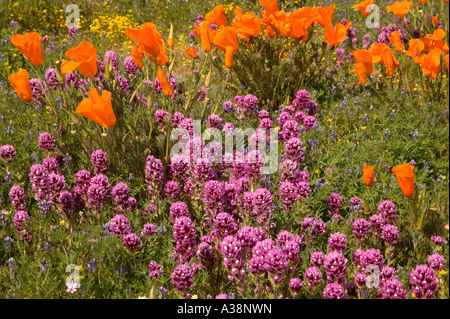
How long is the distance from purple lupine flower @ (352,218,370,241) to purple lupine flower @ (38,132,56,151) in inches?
91.3

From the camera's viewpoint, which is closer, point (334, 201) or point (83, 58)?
point (83, 58)

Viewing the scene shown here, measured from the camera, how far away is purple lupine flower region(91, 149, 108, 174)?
11.7ft

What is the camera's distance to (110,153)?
3.68 meters

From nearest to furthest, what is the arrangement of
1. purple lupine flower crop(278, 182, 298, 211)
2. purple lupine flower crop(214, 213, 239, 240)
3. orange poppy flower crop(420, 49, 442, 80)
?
purple lupine flower crop(214, 213, 239, 240), purple lupine flower crop(278, 182, 298, 211), orange poppy flower crop(420, 49, 442, 80)

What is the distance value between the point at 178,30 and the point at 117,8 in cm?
127

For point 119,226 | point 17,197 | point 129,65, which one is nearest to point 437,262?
point 119,226

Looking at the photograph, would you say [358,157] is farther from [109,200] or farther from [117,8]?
[117,8]

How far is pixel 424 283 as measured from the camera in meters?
2.54

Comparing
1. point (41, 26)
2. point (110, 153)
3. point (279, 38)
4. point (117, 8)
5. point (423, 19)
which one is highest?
point (117, 8)

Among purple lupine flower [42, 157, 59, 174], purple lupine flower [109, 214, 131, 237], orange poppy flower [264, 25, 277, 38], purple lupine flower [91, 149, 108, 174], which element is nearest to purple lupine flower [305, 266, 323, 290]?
purple lupine flower [109, 214, 131, 237]

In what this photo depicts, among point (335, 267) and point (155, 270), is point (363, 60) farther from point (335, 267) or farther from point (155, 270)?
point (155, 270)

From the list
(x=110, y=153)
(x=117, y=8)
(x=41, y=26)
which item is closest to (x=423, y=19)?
(x=110, y=153)

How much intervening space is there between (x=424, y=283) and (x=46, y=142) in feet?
9.20

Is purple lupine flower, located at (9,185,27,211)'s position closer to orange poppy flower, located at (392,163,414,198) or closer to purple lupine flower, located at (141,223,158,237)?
purple lupine flower, located at (141,223,158,237)
